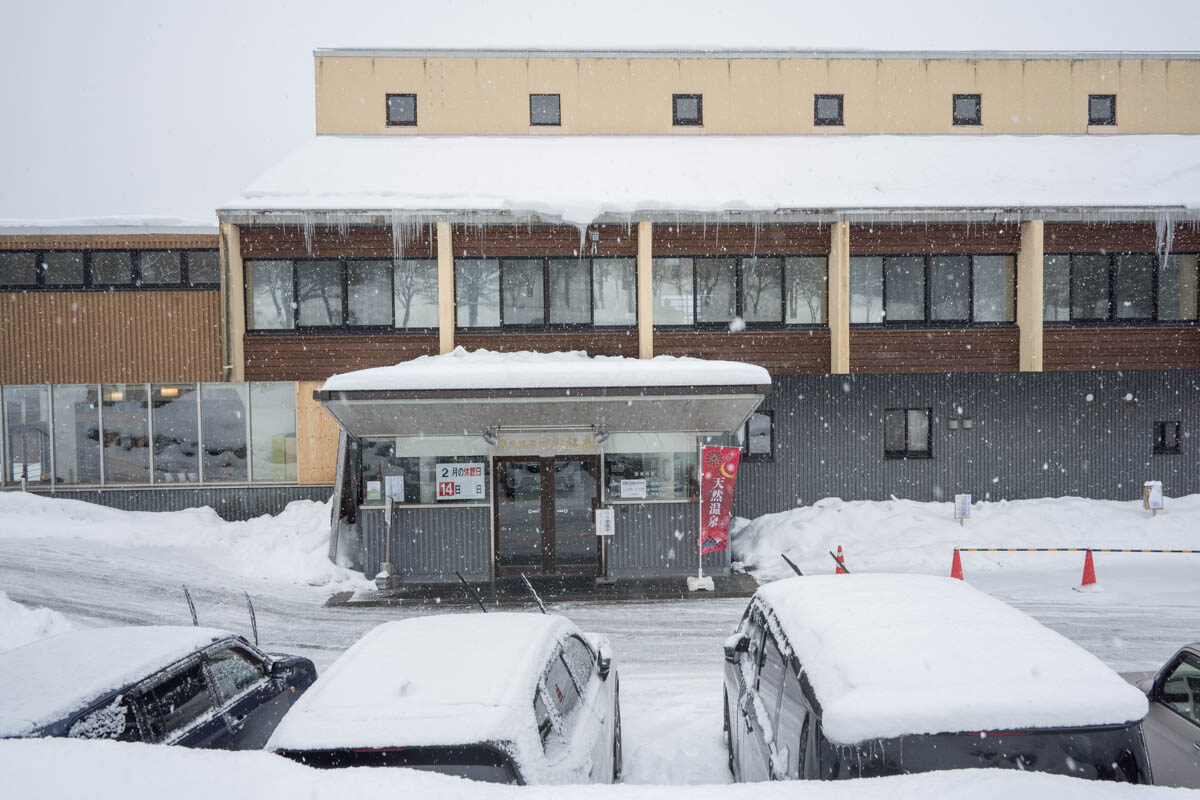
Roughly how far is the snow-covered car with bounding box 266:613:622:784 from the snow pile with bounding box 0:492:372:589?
8.62 m

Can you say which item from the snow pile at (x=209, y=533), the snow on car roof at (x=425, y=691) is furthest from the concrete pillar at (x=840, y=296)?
the snow on car roof at (x=425, y=691)

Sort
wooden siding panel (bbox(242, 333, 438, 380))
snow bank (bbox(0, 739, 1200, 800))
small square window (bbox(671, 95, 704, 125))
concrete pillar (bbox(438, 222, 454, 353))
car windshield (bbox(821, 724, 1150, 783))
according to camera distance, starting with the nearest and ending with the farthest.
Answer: snow bank (bbox(0, 739, 1200, 800)) < car windshield (bbox(821, 724, 1150, 783)) < concrete pillar (bbox(438, 222, 454, 353)) < wooden siding panel (bbox(242, 333, 438, 380)) < small square window (bbox(671, 95, 704, 125))

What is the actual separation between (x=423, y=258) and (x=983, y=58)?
1551 centimetres

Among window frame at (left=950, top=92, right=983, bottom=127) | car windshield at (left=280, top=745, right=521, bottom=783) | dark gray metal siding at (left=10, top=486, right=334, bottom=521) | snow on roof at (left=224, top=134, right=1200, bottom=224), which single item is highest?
window frame at (left=950, top=92, right=983, bottom=127)

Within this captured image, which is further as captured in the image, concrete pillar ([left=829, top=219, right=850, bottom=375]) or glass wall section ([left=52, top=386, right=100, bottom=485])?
glass wall section ([left=52, top=386, right=100, bottom=485])

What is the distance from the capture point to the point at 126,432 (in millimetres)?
17281

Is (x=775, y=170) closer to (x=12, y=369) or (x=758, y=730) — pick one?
(x=758, y=730)

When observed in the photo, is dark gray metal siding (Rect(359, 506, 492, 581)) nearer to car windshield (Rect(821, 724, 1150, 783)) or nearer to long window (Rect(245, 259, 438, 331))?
long window (Rect(245, 259, 438, 331))

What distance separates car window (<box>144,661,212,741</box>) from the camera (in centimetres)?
492

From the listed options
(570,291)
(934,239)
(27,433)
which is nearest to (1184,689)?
(934,239)

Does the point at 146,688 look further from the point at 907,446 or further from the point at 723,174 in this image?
the point at 907,446

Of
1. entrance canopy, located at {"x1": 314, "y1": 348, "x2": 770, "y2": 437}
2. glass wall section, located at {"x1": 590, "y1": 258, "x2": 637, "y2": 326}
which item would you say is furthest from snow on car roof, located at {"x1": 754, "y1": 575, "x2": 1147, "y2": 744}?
glass wall section, located at {"x1": 590, "y1": 258, "x2": 637, "y2": 326}

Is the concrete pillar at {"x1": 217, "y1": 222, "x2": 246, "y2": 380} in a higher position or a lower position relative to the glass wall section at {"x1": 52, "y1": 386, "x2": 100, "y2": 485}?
higher

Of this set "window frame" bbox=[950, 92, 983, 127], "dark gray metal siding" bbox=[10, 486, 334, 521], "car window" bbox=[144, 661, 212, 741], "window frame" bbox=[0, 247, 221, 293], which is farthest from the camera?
"window frame" bbox=[950, 92, 983, 127]
